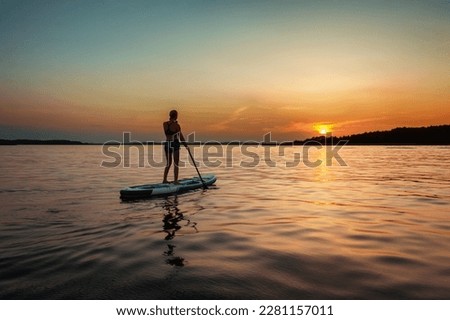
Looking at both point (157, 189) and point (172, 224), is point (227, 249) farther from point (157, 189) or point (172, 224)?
point (157, 189)

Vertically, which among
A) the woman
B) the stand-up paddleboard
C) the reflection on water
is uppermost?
the woman

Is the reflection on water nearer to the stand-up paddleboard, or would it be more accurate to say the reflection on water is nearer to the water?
the water

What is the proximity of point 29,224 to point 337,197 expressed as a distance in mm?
10187

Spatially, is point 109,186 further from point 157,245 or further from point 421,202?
point 421,202

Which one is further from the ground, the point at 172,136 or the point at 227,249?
the point at 172,136

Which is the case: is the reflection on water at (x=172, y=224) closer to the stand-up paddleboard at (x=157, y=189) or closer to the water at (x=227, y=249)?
the water at (x=227, y=249)

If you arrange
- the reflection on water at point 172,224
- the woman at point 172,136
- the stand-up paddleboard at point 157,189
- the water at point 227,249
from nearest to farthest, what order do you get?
the water at point 227,249, the reflection on water at point 172,224, the stand-up paddleboard at point 157,189, the woman at point 172,136

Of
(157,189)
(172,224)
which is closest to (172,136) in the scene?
(157,189)

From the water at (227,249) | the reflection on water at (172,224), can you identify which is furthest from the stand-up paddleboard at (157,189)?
the reflection on water at (172,224)

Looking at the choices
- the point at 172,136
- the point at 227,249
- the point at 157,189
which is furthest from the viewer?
the point at 172,136

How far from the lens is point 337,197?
1242 cm

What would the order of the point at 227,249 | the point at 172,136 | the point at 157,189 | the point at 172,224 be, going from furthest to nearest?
the point at 172,136 < the point at 157,189 < the point at 172,224 < the point at 227,249

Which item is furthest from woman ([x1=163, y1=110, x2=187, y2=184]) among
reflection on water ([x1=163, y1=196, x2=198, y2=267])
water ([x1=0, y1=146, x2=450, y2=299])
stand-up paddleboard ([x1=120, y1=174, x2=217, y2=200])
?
water ([x1=0, y1=146, x2=450, y2=299])

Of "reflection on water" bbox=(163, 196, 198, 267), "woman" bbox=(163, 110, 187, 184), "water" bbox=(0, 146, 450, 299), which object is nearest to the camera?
"water" bbox=(0, 146, 450, 299)
